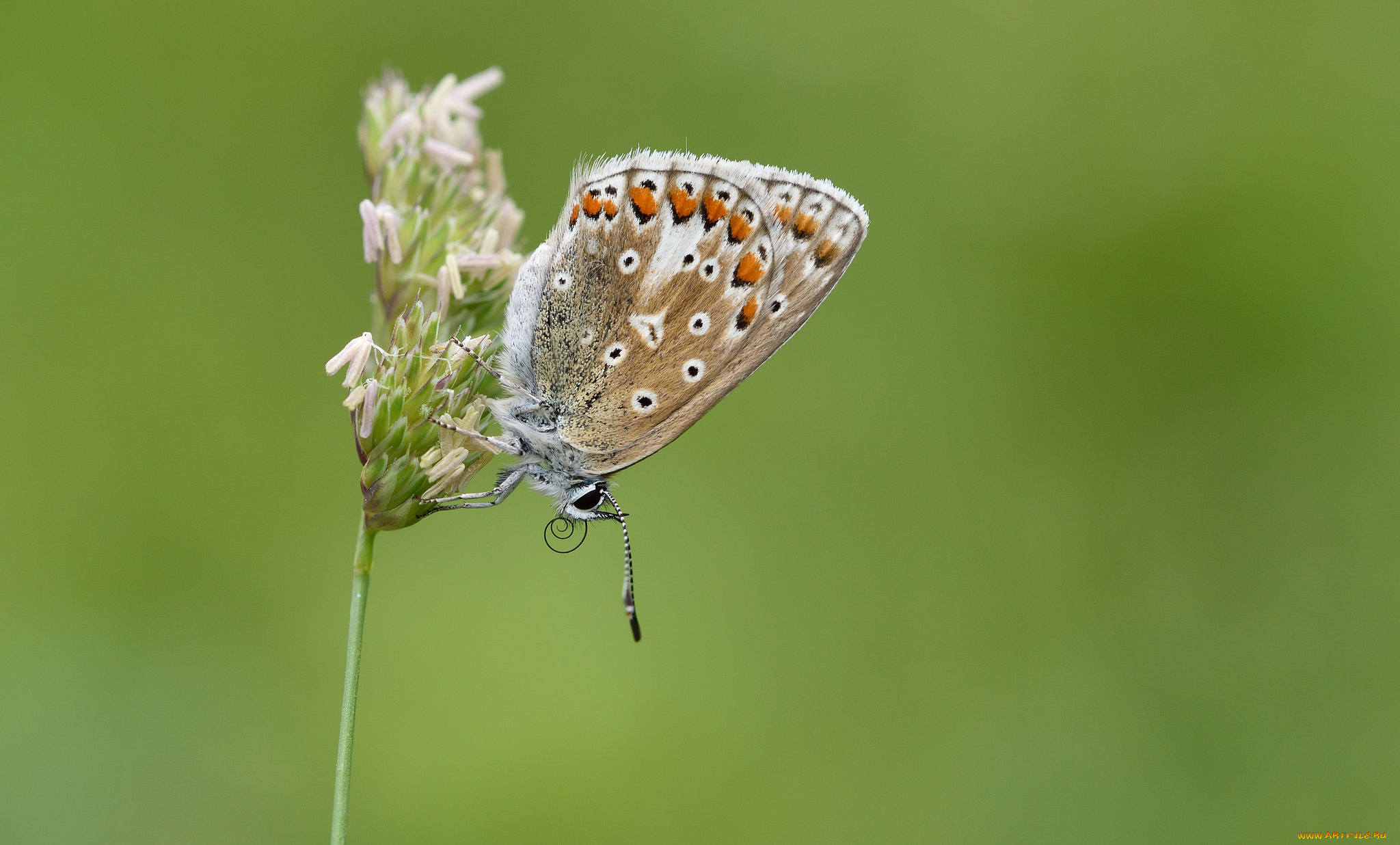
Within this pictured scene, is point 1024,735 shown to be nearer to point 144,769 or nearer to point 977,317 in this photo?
point 977,317

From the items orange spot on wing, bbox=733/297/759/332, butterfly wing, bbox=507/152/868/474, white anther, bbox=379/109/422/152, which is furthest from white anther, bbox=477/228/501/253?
orange spot on wing, bbox=733/297/759/332

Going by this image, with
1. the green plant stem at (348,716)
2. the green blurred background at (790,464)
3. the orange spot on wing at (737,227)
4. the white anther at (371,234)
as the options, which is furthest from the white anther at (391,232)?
the green blurred background at (790,464)

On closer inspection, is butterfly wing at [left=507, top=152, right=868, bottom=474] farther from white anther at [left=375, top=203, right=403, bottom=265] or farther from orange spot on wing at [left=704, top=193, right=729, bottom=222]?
white anther at [left=375, top=203, right=403, bottom=265]

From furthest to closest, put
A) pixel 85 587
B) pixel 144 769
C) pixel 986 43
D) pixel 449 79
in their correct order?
pixel 986 43
pixel 85 587
pixel 144 769
pixel 449 79

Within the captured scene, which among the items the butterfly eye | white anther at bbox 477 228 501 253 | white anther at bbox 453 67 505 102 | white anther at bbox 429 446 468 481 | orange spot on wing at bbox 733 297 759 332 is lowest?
the butterfly eye

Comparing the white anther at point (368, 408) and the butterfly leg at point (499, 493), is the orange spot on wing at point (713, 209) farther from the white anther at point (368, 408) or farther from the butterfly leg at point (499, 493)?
the white anther at point (368, 408)

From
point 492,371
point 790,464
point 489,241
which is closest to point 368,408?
point 492,371

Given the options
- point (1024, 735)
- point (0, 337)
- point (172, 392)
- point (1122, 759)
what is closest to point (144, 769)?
point (172, 392)
